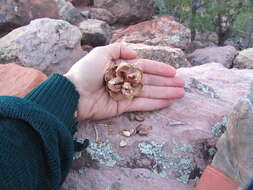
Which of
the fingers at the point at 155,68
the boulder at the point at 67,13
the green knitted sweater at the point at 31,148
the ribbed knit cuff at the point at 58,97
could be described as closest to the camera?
the green knitted sweater at the point at 31,148

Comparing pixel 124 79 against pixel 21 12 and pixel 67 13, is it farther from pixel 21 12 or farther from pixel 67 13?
pixel 67 13

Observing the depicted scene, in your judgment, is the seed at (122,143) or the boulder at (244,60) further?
the boulder at (244,60)

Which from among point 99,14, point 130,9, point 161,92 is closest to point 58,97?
point 161,92

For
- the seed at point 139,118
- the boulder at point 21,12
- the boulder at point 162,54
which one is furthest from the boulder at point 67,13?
the seed at point 139,118

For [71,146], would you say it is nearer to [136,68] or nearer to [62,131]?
[62,131]

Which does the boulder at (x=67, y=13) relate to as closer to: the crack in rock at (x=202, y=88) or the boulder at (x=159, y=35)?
the boulder at (x=159, y=35)

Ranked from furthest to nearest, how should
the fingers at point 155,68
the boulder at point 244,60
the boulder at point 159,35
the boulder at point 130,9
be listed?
1. the boulder at point 130,9
2. the boulder at point 159,35
3. the boulder at point 244,60
4. the fingers at point 155,68
